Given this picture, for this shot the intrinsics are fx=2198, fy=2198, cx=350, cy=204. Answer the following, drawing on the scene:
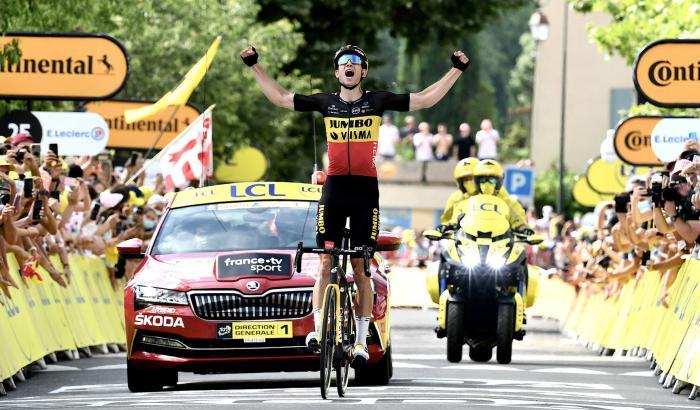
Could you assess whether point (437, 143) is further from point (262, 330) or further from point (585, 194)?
point (262, 330)

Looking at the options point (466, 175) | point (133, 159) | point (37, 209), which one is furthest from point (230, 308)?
point (133, 159)

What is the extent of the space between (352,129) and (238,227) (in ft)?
8.44

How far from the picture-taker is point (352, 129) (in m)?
14.9

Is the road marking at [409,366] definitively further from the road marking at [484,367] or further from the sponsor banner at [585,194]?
the sponsor banner at [585,194]

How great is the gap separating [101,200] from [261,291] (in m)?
9.35

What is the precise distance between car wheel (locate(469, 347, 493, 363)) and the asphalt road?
0.10 meters

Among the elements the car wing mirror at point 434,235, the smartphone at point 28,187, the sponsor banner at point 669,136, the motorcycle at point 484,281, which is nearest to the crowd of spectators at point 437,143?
the sponsor banner at point 669,136

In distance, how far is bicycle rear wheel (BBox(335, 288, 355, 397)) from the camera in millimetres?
14562

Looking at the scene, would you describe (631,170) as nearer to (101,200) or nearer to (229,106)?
(229,106)

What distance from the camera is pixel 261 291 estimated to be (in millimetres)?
16000

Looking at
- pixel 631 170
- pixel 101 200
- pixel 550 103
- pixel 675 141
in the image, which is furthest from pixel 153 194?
pixel 550 103

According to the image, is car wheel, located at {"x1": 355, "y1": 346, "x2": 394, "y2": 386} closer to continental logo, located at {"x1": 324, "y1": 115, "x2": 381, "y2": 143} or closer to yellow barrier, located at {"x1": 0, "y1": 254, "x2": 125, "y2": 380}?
continental logo, located at {"x1": 324, "y1": 115, "x2": 381, "y2": 143}

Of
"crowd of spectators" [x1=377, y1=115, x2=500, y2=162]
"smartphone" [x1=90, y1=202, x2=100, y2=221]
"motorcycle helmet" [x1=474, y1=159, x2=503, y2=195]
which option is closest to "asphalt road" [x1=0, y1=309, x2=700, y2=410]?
"motorcycle helmet" [x1=474, y1=159, x2=503, y2=195]

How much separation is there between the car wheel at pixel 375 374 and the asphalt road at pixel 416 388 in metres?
0.17
